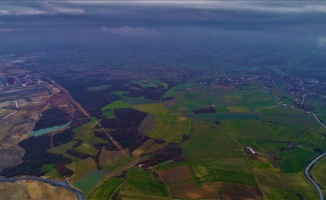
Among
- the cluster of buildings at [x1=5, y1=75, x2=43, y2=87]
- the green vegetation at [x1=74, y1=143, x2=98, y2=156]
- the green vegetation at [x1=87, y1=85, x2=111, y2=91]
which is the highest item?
the green vegetation at [x1=74, y1=143, x2=98, y2=156]

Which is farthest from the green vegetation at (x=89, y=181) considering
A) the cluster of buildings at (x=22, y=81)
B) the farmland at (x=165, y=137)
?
the cluster of buildings at (x=22, y=81)

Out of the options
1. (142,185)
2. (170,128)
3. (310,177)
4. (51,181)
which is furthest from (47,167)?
(310,177)

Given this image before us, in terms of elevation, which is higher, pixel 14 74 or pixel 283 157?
pixel 283 157

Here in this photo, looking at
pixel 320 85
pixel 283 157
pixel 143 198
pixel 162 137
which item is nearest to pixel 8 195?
pixel 143 198

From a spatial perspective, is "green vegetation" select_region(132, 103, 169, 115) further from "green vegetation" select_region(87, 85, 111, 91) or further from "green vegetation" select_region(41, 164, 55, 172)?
"green vegetation" select_region(41, 164, 55, 172)

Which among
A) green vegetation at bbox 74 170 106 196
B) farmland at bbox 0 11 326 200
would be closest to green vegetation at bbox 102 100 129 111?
farmland at bbox 0 11 326 200

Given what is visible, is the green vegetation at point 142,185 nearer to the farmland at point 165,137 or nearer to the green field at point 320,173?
the farmland at point 165,137

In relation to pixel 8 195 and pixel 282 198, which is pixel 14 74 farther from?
pixel 282 198

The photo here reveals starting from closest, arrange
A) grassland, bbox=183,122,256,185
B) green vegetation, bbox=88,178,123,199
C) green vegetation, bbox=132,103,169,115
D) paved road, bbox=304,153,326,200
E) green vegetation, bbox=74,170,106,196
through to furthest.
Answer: green vegetation, bbox=88,178,123,199 < paved road, bbox=304,153,326,200 < green vegetation, bbox=74,170,106,196 < grassland, bbox=183,122,256,185 < green vegetation, bbox=132,103,169,115
